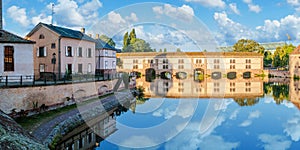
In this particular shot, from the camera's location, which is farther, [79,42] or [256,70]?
[256,70]

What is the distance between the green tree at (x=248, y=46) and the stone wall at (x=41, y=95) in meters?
53.3

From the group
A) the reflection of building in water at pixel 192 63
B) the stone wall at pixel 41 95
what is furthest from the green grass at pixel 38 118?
the reflection of building in water at pixel 192 63

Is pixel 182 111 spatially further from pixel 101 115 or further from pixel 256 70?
pixel 256 70

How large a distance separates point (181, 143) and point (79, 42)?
14621 mm

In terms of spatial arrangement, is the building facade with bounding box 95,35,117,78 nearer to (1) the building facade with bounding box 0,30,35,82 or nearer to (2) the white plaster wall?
(2) the white plaster wall

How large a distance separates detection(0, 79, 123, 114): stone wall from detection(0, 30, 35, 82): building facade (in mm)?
1754

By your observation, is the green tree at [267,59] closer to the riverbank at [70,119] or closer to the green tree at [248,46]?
the green tree at [248,46]

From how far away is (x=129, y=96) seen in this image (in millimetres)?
24312

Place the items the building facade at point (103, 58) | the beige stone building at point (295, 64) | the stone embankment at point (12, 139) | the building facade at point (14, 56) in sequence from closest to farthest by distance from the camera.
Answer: the stone embankment at point (12, 139) → the building facade at point (14, 56) → the building facade at point (103, 58) → the beige stone building at point (295, 64)

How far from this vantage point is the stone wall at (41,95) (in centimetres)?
1280

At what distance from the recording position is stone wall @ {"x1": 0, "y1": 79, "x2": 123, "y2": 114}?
12797mm

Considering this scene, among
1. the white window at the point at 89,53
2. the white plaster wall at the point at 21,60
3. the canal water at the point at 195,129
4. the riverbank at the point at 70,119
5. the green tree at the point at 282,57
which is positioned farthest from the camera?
the green tree at the point at 282,57

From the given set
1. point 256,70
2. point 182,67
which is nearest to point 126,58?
point 182,67

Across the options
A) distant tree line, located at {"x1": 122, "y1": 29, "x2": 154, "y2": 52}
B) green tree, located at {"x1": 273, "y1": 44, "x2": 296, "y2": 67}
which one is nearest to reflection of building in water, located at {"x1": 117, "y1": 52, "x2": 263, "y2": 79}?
distant tree line, located at {"x1": 122, "y1": 29, "x2": 154, "y2": 52}
